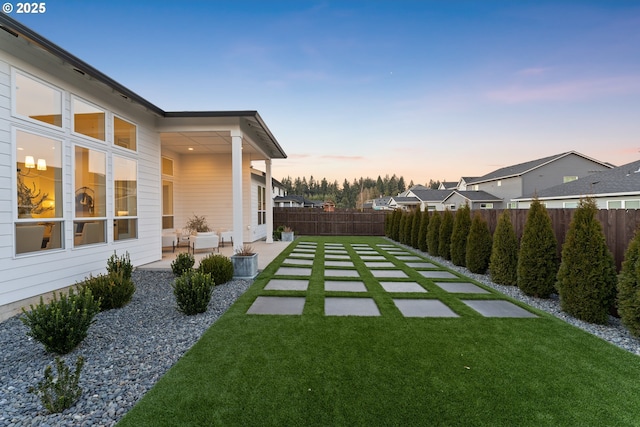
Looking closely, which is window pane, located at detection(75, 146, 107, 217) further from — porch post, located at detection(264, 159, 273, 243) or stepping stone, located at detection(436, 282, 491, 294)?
stepping stone, located at detection(436, 282, 491, 294)

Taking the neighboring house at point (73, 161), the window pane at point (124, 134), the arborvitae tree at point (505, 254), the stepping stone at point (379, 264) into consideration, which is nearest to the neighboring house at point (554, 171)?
the stepping stone at point (379, 264)

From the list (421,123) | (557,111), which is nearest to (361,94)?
(421,123)

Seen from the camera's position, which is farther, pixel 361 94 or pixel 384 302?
pixel 361 94

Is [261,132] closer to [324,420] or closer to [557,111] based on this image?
[324,420]

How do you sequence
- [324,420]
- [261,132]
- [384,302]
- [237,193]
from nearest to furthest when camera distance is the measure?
[324,420]
[384,302]
[237,193]
[261,132]

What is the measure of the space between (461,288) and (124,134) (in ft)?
26.8

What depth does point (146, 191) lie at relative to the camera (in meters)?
7.35

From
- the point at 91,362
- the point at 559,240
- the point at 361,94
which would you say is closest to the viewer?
the point at 91,362

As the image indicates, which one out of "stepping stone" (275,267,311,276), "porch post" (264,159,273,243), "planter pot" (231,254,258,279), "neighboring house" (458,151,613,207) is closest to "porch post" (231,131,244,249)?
"planter pot" (231,254,258,279)

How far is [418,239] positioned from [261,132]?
7.58 m

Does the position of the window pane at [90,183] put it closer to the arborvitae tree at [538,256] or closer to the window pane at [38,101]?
the window pane at [38,101]

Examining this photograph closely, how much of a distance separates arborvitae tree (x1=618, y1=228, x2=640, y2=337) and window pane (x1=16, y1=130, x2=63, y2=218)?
328 inches

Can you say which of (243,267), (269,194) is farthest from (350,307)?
(269,194)

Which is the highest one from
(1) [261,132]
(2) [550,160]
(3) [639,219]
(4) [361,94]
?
(4) [361,94]
